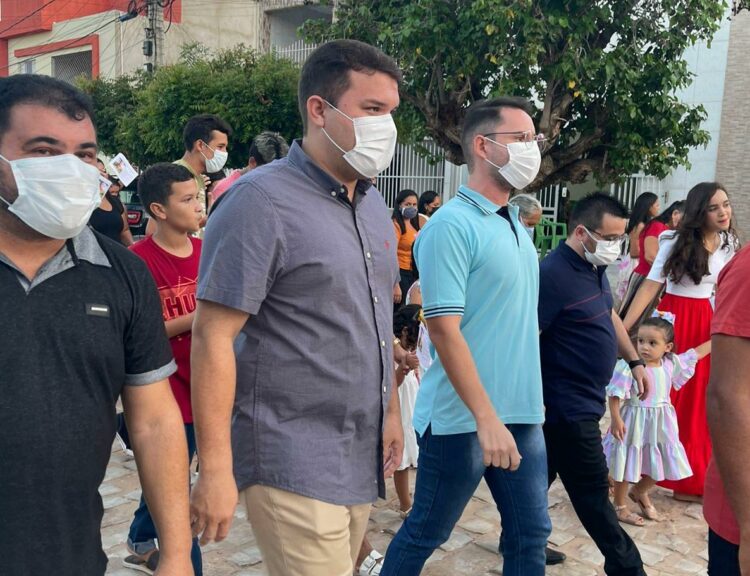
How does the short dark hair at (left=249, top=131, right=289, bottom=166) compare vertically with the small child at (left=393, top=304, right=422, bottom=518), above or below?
above

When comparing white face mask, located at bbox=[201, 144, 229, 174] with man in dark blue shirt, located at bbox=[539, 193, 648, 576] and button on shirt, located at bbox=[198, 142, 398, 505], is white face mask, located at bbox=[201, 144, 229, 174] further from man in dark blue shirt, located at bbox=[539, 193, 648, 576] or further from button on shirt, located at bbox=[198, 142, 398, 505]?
button on shirt, located at bbox=[198, 142, 398, 505]

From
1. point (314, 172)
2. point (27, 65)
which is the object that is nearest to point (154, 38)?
point (27, 65)

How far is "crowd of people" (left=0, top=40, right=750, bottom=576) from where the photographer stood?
1.72 metres

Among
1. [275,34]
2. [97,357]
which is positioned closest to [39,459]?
[97,357]

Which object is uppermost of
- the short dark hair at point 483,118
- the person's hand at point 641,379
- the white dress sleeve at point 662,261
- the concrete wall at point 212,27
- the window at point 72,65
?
the concrete wall at point 212,27

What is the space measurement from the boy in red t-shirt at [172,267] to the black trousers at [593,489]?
1.69m

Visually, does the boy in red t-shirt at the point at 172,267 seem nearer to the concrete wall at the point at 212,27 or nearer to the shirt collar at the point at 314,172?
the shirt collar at the point at 314,172

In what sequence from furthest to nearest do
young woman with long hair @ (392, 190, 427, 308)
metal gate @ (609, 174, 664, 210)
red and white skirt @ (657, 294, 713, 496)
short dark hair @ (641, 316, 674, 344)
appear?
metal gate @ (609, 174, 664, 210), young woman with long hair @ (392, 190, 427, 308), red and white skirt @ (657, 294, 713, 496), short dark hair @ (641, 316, 674, 344)

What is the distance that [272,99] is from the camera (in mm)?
15898

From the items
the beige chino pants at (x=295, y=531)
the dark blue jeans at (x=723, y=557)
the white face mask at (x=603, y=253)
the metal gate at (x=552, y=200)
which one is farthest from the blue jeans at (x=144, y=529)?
the metal gate at (x=552, y=200)

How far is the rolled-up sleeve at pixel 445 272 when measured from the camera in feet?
9.24

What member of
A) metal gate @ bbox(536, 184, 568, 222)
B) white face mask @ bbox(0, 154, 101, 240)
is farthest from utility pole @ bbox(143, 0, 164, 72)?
white face mask @ bbox(0, 154, 101, 240)

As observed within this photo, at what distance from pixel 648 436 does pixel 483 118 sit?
8.72 ft

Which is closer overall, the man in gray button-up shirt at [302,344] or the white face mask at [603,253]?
the man in gray button-up shirt at [302,344]
